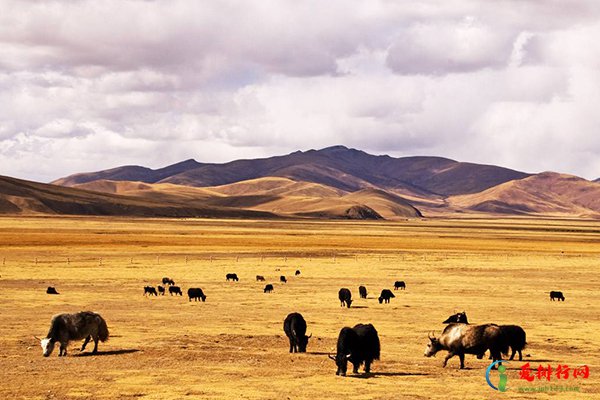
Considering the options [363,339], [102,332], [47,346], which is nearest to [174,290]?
[102,332]

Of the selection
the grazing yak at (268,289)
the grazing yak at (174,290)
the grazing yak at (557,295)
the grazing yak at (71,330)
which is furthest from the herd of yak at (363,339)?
the grazing yak at (268,289)

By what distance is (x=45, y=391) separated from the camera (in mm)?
18391

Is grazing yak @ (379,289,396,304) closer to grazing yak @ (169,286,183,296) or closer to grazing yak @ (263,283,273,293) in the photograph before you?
grazing yak @ (263,283,273,293)

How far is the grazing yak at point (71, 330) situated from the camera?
23422mm

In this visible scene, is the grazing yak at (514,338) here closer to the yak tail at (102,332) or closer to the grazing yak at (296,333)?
the grazing yak at (296,333)

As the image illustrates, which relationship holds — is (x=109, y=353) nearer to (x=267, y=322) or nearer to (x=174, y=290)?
(x=267, y=322)

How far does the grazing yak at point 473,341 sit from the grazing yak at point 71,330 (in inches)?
433

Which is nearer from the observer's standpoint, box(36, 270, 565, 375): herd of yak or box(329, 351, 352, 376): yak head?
box(329, 351, 352, 376): yak head

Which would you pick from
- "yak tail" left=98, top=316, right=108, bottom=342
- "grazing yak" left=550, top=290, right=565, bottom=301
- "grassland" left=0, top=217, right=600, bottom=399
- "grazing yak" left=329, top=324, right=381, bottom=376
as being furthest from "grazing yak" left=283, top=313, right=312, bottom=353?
"grazing yak" left=550, top=290, right=565, bottom=301

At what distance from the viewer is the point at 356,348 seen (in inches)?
832

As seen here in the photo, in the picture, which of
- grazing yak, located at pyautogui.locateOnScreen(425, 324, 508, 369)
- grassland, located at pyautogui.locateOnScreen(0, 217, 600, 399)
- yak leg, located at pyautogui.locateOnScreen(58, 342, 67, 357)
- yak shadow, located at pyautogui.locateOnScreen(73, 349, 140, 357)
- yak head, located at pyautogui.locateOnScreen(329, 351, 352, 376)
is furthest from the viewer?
yak shadow, located at pyautogui.locateOnScreen(73, 349, 140, 357)

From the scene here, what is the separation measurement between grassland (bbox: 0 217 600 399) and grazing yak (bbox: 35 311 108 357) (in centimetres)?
47

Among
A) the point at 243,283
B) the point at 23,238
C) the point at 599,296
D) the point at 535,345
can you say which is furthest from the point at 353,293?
the point at 23,238

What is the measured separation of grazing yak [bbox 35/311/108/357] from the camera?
23.4 meters
